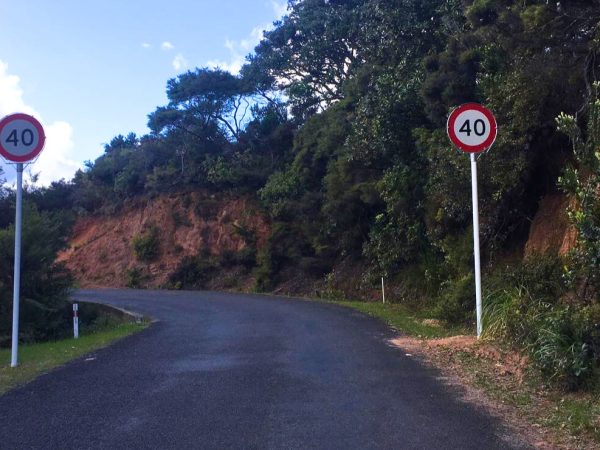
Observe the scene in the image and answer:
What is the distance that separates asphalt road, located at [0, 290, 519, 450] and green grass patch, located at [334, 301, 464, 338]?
1.61 meters

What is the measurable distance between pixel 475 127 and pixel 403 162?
12856 mm

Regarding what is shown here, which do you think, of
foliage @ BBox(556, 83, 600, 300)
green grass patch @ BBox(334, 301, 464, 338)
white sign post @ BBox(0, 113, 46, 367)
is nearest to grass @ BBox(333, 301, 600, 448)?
foliage @ BBox(556, 83, 600, 300)

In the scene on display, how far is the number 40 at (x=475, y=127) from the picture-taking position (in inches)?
441

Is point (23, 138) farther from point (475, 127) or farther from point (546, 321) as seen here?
point (546, 321)

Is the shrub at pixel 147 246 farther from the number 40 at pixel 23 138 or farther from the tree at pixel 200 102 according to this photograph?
the number 40 at pixel 23 138

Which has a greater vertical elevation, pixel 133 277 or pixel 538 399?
pixel 133 277

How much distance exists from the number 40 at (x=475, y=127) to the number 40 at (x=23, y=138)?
6.94 m

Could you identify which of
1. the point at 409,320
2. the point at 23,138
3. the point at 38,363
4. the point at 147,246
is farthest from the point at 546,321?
the point at 147,246

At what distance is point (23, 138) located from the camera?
11047 millimetres

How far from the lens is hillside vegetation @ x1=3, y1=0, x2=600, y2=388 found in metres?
10.9

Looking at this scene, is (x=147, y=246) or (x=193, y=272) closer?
(x=193, y=272)

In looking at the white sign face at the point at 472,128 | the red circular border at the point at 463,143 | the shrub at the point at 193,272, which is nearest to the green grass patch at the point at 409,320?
the red circular border at the point at 463,143

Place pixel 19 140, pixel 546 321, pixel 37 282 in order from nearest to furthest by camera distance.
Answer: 1. pixel 546 321
2. pixel 19 140
3. pixel 37 282

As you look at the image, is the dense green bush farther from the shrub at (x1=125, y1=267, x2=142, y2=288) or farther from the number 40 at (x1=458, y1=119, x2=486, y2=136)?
the shrub at (x1=125, y1=267, x2=142, y2=288)
